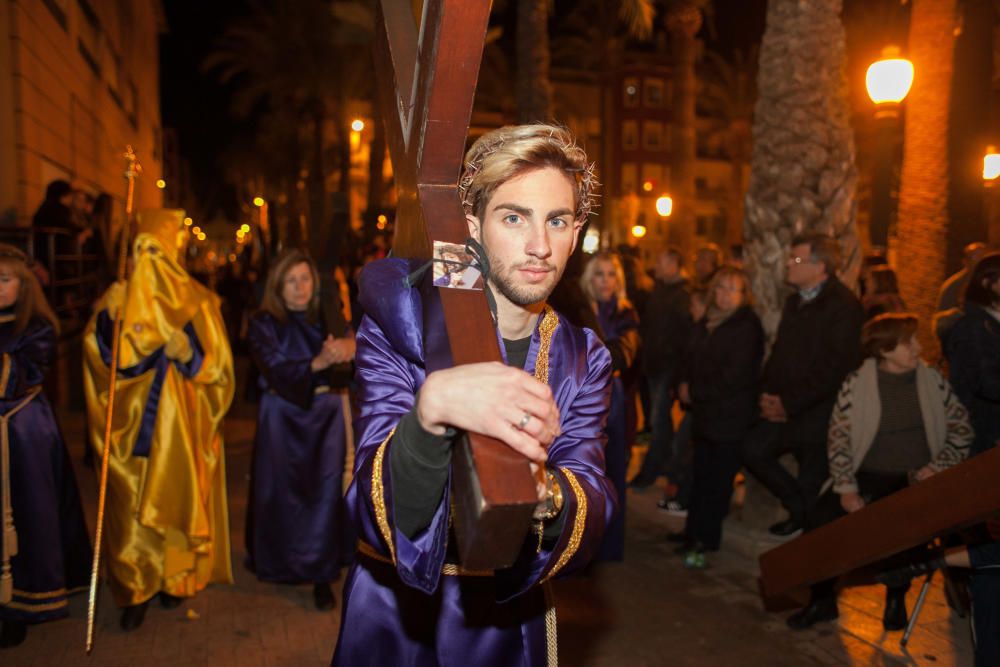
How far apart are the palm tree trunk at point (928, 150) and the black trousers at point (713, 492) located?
494cm

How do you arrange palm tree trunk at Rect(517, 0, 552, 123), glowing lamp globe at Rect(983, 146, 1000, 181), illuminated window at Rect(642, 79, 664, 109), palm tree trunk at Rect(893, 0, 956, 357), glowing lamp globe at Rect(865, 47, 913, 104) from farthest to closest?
illuminated window at Rect(642, 79, 664, 109) → palm tree trunk at Rect(517, 0, 552, 123) → glowing lamp globe at Rect(983, 146, 1000, 181) → palm tree trunk at Rect(893, 0, 956, 357) → glowing lamp globe at Rect(865, 47, 913, 104)

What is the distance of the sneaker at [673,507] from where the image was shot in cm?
719

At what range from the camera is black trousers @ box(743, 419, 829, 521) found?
5.65 meters

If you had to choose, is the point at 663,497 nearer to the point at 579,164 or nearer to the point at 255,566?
the point at 255,566

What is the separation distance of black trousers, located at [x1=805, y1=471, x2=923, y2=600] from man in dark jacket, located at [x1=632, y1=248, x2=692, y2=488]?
2.68m

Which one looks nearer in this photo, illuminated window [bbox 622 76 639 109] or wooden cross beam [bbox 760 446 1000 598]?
wooden cross beam [bbox 760 446 1000 598]

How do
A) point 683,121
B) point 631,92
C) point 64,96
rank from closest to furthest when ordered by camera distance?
1. point 64,96
2. point 683,121
3. point 631,92

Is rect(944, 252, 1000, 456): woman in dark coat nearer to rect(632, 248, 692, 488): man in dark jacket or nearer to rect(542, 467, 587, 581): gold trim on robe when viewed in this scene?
rect(632, 248, 692, 488): man in dark jacket

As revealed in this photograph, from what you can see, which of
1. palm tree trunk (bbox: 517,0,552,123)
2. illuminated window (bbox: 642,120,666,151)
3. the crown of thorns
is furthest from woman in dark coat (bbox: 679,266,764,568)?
illuminated window (bbox: 642,120,666,151)

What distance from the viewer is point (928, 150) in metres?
9.59

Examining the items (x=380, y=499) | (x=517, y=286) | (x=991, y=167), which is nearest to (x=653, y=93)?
(x=991, y=167)

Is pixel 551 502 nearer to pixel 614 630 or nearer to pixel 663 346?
pixel 614 630

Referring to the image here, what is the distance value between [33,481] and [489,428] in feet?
14.9

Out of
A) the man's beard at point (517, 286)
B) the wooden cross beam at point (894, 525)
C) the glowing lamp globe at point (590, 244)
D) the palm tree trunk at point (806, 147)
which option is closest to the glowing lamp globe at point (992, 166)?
the glowing lamp globe at point (590, 244)
